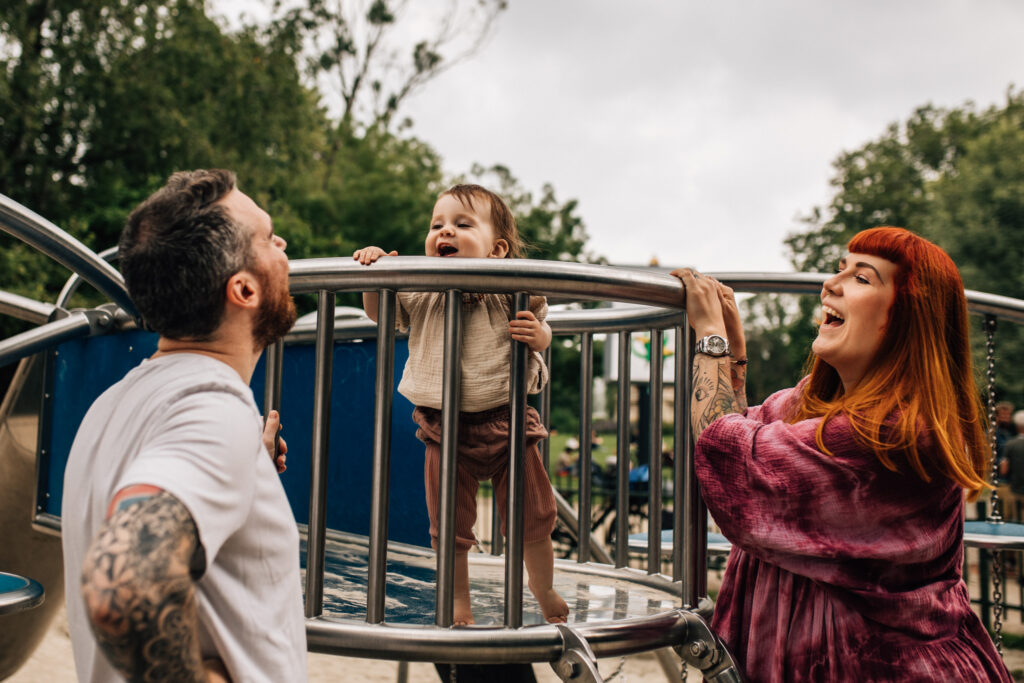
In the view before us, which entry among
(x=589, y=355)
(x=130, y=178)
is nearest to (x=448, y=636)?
(x=589, y=355)

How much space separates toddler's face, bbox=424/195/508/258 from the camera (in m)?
2.30

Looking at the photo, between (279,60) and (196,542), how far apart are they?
775 inches

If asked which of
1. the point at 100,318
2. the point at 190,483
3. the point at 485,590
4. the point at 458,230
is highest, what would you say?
the point at 458,230

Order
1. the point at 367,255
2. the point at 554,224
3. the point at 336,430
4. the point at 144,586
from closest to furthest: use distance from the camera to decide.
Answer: the point at 144,586 < the point at 367,255 < the point at 336,430 < the point at 554,224

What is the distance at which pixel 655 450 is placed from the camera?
2.28 m

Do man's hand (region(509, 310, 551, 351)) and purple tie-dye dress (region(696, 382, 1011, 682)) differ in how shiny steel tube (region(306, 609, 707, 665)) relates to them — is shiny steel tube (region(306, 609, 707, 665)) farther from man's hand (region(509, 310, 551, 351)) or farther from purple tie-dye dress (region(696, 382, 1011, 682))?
man's hand (region(509, 310, 551, 351))

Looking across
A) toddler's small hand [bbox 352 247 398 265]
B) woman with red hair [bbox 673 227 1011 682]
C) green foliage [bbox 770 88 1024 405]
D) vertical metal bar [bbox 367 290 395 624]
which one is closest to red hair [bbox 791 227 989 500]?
woman with red hair [bbox 673 227 1011 682]

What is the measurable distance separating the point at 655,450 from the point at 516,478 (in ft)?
2.00

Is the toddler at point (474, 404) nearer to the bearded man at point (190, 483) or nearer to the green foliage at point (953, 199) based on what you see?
the bearded man at point (190, 483)

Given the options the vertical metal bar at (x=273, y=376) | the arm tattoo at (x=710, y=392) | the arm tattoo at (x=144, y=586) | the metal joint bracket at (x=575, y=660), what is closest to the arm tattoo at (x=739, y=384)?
the arm tattoo at (x=710, y=392)

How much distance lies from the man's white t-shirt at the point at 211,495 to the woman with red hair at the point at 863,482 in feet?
2.94

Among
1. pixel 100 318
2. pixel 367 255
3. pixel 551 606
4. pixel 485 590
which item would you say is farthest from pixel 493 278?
pixel 100 318

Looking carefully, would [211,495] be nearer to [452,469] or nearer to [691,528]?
[452,469]

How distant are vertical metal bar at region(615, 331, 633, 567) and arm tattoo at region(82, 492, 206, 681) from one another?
68.8 inches
